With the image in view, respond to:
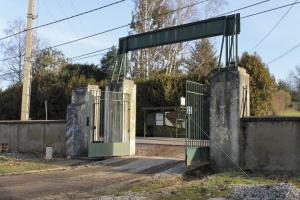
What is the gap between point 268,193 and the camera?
10195 millimetres

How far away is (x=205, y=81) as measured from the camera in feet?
101

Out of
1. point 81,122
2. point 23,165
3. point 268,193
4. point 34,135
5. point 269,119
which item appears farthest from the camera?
point 34,135

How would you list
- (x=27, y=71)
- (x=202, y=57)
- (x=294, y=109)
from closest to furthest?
(x=27, y=71), (x=294, y=109), (x=202, y=57)

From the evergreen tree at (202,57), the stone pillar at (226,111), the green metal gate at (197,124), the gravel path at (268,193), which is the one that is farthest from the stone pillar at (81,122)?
the evergreen tree at (202,57)

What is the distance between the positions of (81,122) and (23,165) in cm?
333

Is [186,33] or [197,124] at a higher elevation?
[186,33]

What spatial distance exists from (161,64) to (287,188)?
38.5m

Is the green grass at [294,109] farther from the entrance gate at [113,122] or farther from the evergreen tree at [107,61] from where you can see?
the entrance gate at [113,122]

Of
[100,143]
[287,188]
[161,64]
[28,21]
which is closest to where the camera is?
[287,188]

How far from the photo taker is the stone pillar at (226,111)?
582 inches

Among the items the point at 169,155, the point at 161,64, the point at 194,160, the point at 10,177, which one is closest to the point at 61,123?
the point at 169,155

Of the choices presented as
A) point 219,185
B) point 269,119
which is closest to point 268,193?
point 219,185

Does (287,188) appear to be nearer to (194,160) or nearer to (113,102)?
(194,160)

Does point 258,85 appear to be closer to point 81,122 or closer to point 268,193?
point 81,122
